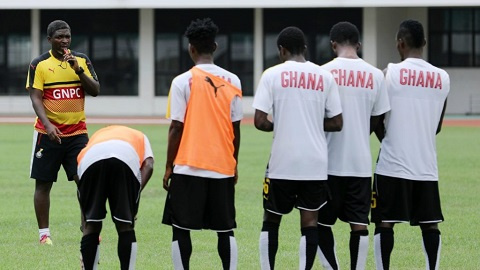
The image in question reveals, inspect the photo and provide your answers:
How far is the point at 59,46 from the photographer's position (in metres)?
10.9

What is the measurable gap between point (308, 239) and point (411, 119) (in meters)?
1.28

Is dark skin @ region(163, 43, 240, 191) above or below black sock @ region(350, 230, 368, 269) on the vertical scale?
above

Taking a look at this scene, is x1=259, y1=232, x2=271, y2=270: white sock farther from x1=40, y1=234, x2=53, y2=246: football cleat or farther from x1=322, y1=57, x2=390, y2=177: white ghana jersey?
x1=40, y1=234, x2=53, y2=246: football cleat

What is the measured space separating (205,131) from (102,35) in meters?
38.3

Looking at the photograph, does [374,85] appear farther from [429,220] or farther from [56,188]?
[56,188]

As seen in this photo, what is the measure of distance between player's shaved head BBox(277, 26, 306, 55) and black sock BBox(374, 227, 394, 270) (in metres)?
1.61

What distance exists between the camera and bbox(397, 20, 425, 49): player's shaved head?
9141 millimetres

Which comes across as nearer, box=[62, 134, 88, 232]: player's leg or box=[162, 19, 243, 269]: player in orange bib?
box=[162, 19, 243, 269]: player in orange bib

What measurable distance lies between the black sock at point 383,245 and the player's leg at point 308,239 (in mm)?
621

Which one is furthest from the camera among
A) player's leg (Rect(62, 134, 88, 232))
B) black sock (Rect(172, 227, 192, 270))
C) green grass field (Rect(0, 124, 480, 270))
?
player's leg (Rect(62, 134, 88, 232))

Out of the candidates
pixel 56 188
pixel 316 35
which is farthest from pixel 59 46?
pixel 316 35

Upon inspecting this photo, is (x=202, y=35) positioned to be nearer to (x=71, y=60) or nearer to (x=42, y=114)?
(x=71, y=60)

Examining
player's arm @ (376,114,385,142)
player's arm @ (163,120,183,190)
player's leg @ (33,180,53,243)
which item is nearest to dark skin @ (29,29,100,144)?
player's leg @ (33,180,53,243)

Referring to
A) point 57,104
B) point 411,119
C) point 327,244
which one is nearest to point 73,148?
point 57,104
